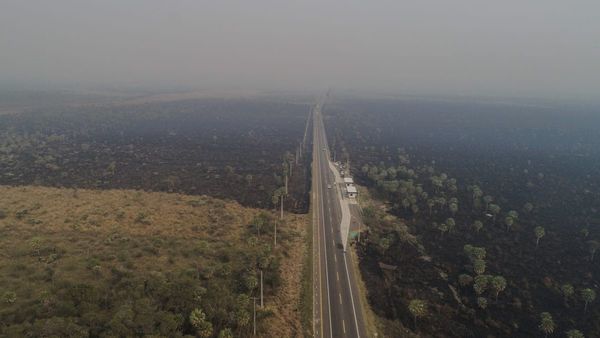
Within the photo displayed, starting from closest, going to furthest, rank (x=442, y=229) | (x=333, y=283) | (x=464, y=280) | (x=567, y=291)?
(x=567, y=291)
(x=333, y=283)
(x=464, y=280)
(x=442, y=229)

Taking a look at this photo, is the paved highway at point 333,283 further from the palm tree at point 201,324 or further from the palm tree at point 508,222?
the palm tree at point 508,222

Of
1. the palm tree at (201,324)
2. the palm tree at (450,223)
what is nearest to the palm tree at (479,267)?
the palm tree at (450,223)

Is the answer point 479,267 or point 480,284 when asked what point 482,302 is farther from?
point 479,267

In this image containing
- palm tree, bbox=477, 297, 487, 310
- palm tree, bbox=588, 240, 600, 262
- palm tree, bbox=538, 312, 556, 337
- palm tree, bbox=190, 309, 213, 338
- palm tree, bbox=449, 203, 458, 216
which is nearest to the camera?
palm tree, bbox=190, 309, 213, 338

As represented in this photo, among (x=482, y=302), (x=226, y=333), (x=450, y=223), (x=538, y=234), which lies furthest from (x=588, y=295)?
(x=226, y=333)

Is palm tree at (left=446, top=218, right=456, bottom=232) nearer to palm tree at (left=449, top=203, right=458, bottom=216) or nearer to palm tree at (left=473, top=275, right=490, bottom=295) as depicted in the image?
palm tree at (left=449, top=203, right=458, bottom=216)

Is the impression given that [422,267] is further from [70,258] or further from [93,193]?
[93,193]

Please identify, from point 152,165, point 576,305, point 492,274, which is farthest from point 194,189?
point 576,305

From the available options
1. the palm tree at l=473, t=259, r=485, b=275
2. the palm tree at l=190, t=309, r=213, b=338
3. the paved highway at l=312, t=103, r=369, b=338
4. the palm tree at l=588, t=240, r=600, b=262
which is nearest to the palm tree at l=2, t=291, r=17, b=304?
the palm tree at l=190, t=309, r=213, b=338
